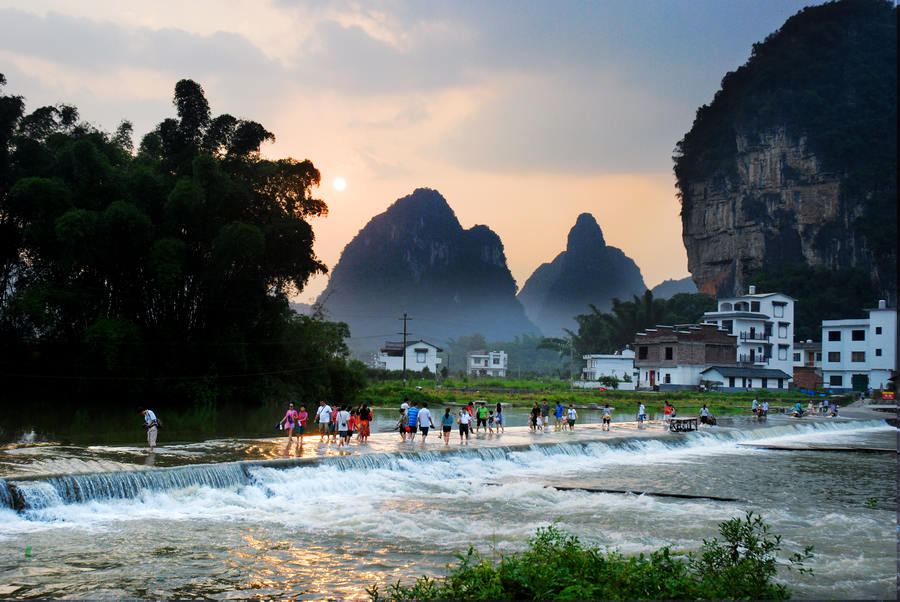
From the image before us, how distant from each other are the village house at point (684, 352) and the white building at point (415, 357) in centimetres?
3056

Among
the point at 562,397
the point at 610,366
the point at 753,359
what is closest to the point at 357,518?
the point at 562,397

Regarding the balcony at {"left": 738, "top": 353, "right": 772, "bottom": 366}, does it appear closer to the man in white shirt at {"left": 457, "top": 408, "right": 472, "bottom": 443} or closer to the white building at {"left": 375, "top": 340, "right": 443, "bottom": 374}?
the white building at {"left": 375, "top": 340, "right": 443, "bottom": 374}

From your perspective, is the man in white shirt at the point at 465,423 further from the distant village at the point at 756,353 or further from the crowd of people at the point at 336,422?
the distant village at the point at 756,353

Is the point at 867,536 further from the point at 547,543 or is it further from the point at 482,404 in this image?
the point at 482,404

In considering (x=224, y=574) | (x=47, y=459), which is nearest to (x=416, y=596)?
(x=224, y=574)

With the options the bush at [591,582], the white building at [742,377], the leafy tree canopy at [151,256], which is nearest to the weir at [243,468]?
the bush at [591,582]

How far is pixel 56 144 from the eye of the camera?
35.6 m

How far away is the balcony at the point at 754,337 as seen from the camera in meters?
75.9

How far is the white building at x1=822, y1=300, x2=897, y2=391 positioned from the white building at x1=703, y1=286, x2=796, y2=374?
12.7 feet

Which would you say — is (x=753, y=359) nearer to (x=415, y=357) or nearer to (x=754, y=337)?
(x=754, y=337)

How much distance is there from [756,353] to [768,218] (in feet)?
178

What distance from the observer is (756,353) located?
7669cm

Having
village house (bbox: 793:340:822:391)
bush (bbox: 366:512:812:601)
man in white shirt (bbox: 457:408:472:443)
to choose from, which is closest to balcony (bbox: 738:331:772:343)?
village house (bbox: 793:340:822:391)

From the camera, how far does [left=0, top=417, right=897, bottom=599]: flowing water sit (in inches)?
455
